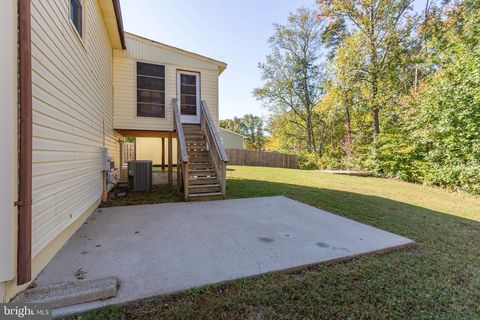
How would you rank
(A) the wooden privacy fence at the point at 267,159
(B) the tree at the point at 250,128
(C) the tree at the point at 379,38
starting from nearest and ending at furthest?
(C) the tree at the point at 379,38, (A) the wooden privacy fence at the point at 267,159, (B) the tree at the point at 250,128

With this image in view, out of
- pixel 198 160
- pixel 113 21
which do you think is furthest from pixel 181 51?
pixel 198 160

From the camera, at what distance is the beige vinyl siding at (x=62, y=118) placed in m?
2.13

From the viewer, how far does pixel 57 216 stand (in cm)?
256

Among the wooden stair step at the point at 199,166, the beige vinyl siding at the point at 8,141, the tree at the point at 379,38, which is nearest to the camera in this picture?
the beige vinyl siding at the point at 8,141

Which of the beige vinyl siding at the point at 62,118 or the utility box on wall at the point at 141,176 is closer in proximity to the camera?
the beige vinyl siding at the point at 62,118

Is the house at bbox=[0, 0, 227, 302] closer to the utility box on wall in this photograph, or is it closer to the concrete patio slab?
the concrete patio slab

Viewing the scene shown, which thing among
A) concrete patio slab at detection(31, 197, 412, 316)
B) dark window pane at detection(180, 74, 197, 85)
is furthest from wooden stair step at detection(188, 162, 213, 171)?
dark window pane at detection(180, 74, 197, 85)

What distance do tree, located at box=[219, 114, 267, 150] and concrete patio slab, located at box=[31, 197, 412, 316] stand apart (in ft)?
101

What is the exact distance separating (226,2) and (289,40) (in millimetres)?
13320

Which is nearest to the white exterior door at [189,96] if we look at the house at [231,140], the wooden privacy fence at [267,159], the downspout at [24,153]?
the downspout at [24,153]

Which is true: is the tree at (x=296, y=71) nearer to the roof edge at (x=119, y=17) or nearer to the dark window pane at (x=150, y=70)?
the dark window pane at (x=150, y=70)

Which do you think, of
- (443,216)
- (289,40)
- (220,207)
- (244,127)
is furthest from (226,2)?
(244,127)

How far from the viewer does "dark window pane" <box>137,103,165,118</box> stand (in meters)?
6.66

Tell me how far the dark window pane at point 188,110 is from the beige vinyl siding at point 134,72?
396 mm
